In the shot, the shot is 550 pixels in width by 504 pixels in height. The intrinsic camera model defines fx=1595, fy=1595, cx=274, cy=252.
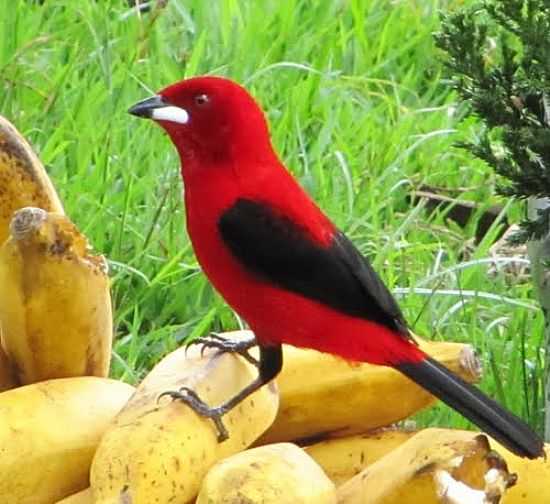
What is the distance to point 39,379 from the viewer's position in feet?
6.32

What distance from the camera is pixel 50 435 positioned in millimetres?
1773

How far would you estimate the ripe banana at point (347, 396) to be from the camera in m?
2.00

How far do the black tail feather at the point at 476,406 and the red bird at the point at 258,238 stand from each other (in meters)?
0.14

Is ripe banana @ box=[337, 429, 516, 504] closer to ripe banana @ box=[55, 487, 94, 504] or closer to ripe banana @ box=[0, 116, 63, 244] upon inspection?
ripe banana @ box=[55, 487, 94, 504]

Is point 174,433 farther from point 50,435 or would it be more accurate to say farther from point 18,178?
point 18,178

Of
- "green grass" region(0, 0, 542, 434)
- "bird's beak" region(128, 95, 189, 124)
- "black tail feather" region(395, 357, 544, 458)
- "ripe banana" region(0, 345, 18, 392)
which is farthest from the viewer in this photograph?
"green grass" region(0, 0, 542, 434)

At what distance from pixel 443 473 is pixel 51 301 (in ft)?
1.70

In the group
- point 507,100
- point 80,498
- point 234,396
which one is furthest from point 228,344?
point 507,100

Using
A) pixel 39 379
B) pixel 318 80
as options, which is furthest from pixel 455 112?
pixel 39 379

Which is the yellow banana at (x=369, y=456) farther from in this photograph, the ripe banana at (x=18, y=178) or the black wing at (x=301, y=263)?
the ripe banana at (x=18, y=178)

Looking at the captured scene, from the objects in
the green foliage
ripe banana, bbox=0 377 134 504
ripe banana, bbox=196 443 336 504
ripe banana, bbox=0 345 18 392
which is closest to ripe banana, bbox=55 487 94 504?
ripe banana, bbox=0 377 134 504

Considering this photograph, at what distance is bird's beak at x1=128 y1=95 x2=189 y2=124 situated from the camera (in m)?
2.13

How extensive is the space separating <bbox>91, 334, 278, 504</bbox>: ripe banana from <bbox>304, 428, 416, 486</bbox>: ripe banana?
10 centimetres

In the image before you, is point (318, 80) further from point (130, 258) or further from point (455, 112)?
point (130, 258)
